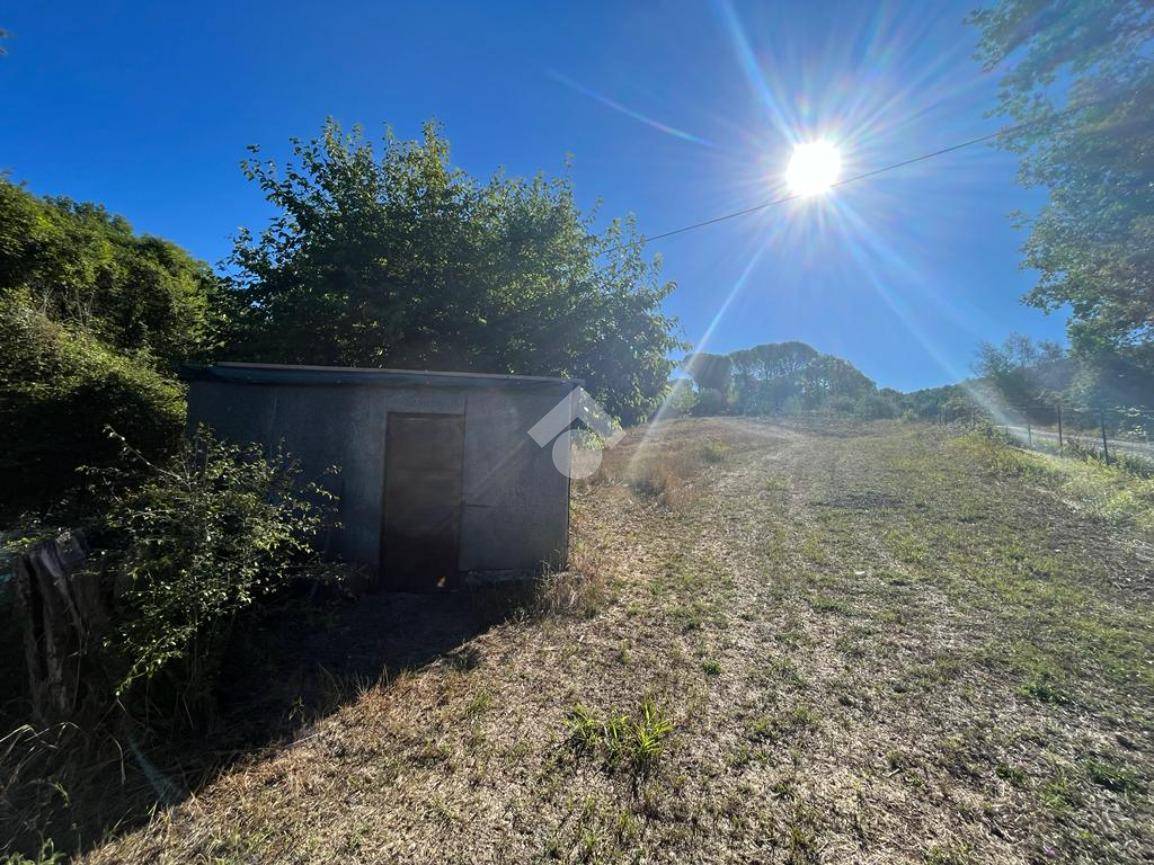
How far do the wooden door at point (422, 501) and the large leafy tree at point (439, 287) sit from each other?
2507mm

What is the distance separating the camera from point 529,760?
2.54m

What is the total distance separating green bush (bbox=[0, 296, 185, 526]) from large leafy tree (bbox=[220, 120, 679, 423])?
4.89ft

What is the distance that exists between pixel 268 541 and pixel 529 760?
2.15 meters

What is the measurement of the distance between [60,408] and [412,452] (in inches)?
219

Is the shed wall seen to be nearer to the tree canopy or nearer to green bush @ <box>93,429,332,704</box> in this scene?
green bush @ <box>93,429,332,704</box>

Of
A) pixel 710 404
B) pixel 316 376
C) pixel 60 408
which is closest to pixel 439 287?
pixel 316 376

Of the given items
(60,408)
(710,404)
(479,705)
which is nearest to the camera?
(479,705)

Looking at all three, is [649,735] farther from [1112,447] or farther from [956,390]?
[956,390]

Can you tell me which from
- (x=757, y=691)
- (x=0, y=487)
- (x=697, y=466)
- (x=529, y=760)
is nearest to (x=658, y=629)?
(x=757, y=691)

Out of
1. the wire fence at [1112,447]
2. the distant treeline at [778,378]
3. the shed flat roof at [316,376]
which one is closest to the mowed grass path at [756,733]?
the shed flat roof at [316,376]

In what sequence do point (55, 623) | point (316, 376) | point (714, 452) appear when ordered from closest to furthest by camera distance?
point (55, 623) → point (316, 376) → point (714, 452)

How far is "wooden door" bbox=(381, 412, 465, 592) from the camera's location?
4824mm

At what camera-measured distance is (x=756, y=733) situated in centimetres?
275

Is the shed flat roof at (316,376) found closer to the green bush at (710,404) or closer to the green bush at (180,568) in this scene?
the green bush at (180,568)
